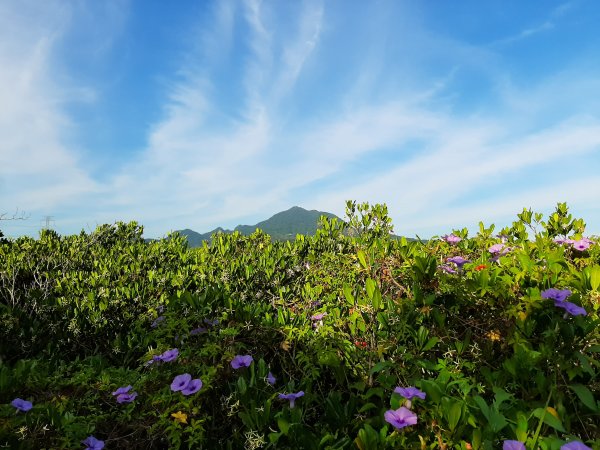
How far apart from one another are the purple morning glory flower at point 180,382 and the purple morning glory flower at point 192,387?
0.02 m

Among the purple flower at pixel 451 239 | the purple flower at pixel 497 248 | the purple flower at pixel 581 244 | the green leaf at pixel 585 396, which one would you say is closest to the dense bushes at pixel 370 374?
the green leaf at pixel 585 396

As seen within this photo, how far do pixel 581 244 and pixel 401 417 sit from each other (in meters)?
3.35

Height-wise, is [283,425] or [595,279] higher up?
[595,279]

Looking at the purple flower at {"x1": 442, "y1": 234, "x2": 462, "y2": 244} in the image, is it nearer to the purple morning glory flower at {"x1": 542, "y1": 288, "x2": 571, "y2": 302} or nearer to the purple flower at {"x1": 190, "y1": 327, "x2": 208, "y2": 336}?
the purple morning glory flower at {"x1": 542, "y1": 288, "x2": 571, "y2": 302}

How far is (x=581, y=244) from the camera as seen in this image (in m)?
4.08

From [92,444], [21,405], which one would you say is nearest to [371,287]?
[92,444]

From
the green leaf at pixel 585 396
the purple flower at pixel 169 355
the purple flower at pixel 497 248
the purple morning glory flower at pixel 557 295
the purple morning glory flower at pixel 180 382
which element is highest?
the purple flower at pixel 497 248

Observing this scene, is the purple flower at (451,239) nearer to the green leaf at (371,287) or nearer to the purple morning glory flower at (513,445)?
the green leaf at (371,287)

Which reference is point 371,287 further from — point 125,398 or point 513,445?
point 125,398

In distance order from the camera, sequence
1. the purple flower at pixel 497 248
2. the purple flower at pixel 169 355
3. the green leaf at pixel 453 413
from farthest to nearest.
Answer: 1. the purple flower at pixel 497 248
2. the purple flower at pixel 169 355
3. the green leaf at pixel 453 413

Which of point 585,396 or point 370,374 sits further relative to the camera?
point 370,374

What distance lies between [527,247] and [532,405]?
1.95m

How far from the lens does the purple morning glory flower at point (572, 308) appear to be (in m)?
2.08

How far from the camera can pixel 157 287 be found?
4898 millimetres
